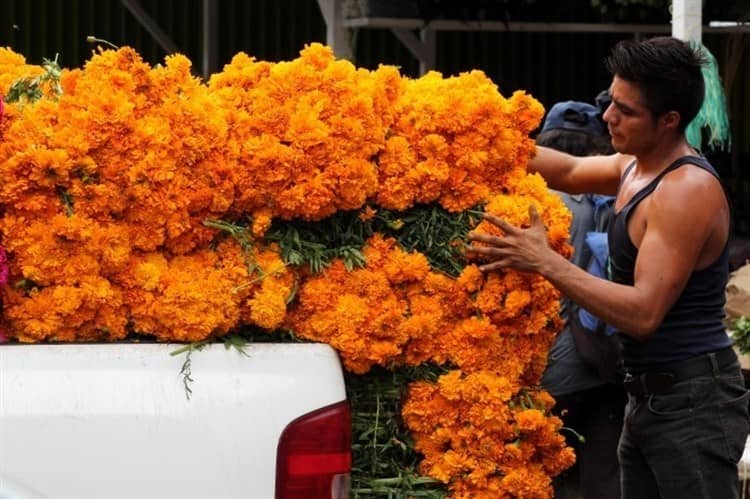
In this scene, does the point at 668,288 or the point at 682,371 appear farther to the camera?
the point at 682,371

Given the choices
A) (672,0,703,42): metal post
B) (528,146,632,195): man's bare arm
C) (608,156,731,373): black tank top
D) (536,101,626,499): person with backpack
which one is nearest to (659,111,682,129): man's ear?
(608,156,731,373): black tank top

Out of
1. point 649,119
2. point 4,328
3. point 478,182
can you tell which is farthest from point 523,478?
point 4,328

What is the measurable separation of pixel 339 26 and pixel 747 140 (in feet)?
13.7

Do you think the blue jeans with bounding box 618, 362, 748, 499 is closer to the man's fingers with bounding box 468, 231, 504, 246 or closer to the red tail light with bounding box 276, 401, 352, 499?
the man's fingers with bounding box 468, 231, 504, 246

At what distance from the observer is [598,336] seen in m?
5.15

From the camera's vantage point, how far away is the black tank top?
4.02 meters

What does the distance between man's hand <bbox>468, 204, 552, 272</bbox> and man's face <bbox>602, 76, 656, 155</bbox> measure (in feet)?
1.77

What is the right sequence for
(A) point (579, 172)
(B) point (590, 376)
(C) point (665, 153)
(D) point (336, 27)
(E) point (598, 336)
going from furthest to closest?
(D) point (336, 27), (B) point (590, 376), (E) point (598, 336), (A) point (579, 172), (C) point (665, 153)

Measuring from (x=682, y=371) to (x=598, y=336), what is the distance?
1139 mm

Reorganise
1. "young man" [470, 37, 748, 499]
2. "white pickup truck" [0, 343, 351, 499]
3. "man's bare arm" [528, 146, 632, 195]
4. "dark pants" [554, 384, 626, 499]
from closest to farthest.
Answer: "white pickup truck" [0, 343, 351, 499]
"young man" [470, 37, 748, 499]
"man's bare arm" [528, 146, 632, 195]
"dark pants" [554, 384, 626, 499]

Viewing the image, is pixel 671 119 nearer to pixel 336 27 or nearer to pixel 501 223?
pixel 501 223

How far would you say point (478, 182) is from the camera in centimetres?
382

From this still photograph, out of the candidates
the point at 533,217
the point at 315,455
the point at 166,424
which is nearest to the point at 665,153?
the point at 533,217

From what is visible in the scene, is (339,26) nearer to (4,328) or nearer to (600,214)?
(600,214)
